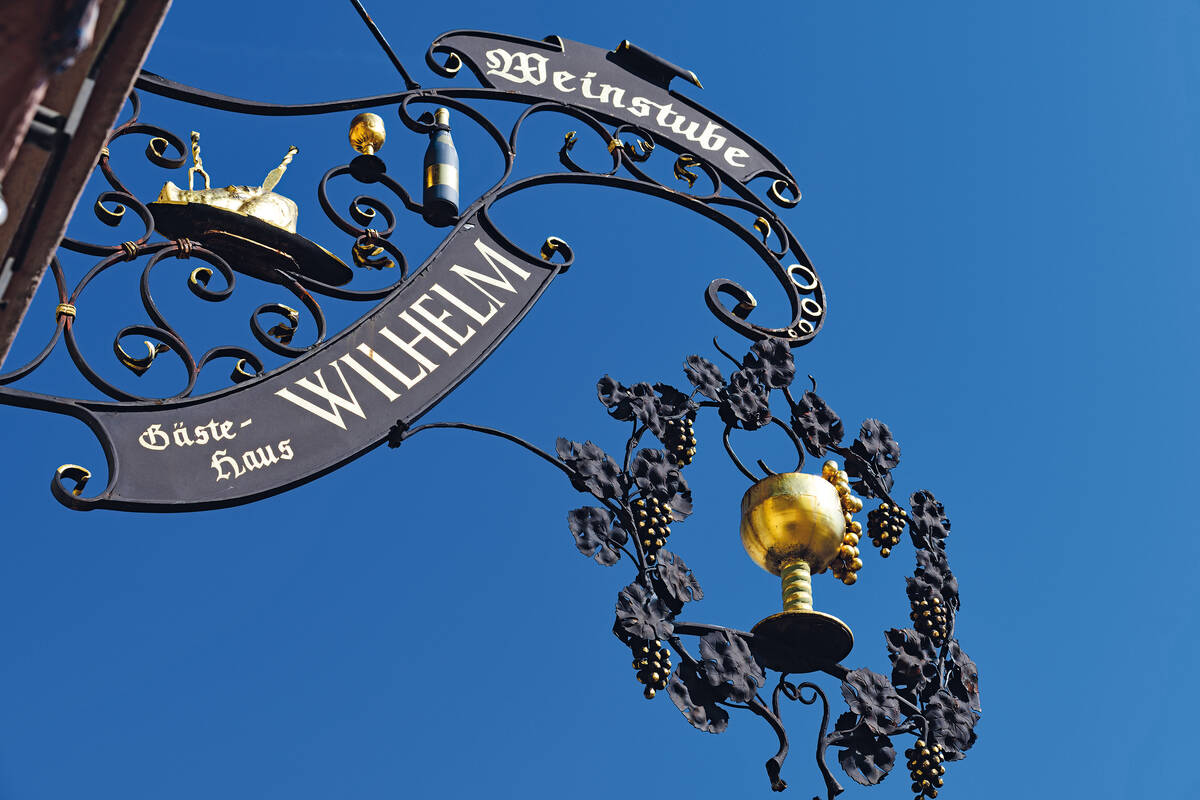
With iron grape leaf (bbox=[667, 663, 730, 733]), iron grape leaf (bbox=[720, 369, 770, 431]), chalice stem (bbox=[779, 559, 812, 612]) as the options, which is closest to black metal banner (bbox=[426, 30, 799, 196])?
iron grape leaf (bbox=[720, 369, 770, 431])

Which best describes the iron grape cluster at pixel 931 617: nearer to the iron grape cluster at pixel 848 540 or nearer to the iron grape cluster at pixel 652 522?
the iron grape cluster at pixel 848 540

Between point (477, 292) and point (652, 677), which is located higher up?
point (477, 292)

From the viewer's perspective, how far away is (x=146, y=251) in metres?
5.54

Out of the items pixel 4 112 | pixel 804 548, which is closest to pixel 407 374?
pixel 804 548

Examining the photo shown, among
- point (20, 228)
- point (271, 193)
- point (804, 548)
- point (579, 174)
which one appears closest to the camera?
point (20, 228)

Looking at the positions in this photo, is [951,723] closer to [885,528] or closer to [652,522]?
[885,528]

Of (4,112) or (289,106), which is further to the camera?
(289,106)

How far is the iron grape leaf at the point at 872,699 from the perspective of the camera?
20.7 feet

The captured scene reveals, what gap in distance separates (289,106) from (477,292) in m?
0.92

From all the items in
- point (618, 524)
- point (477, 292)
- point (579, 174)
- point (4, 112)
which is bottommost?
point (4, 112)

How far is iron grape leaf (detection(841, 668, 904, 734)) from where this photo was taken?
6.31m

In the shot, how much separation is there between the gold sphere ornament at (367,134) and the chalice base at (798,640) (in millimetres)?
2202

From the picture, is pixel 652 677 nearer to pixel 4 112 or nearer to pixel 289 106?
pixel 289 106

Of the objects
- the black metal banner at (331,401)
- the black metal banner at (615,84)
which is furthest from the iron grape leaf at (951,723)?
the black metal banner at (615,84)
